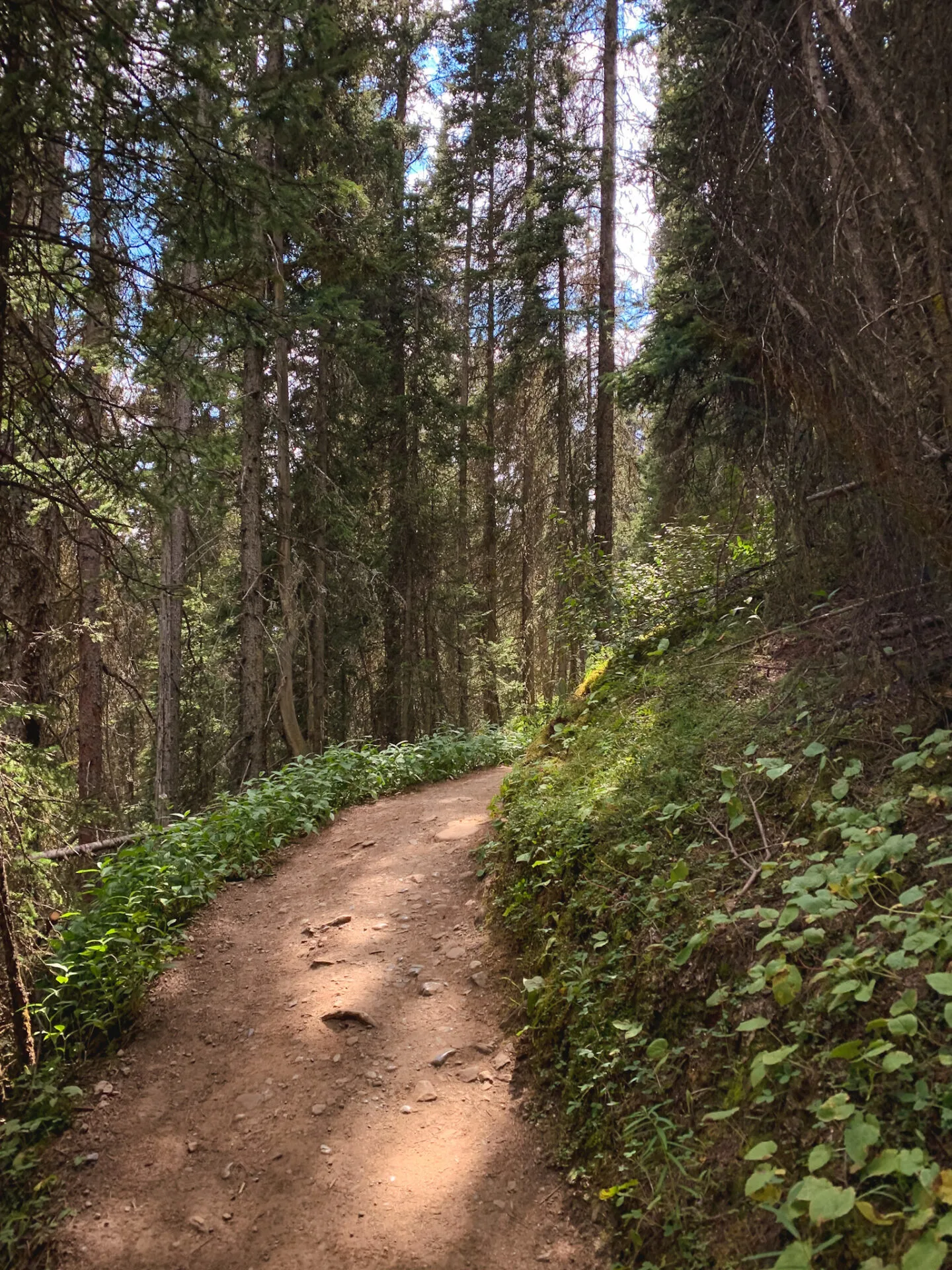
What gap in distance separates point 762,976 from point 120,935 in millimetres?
4030

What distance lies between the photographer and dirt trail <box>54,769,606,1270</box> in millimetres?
2881

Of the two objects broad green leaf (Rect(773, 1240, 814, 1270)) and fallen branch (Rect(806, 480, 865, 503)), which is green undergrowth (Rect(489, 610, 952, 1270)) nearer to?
broad green leaf (Rect(773, 1240, 814, 1270))

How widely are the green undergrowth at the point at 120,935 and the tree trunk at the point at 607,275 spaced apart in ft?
20.0

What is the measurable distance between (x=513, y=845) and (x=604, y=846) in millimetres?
1225

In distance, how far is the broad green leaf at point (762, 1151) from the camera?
2.11 meters

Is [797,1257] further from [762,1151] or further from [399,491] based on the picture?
[399,491]

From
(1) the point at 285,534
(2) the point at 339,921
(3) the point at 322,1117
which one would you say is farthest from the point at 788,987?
(1) the point at 285,534

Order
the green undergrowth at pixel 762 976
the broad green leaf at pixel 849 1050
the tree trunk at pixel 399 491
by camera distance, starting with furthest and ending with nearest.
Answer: the tree trunk at pixel 399 491, the broad green leaf at pixel 849 1050, the green undergrowth at pixel 762 976

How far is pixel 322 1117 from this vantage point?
3.53 metres

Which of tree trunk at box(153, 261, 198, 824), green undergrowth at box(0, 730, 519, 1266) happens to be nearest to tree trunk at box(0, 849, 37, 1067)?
green undergrowth at box(0, 730, 519, 1266)

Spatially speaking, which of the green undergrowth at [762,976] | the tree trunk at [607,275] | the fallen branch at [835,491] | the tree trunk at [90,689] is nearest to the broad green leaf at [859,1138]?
the green undergrowth at [762,976]

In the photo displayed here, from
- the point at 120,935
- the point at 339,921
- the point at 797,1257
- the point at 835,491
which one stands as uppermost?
the point at 835,491

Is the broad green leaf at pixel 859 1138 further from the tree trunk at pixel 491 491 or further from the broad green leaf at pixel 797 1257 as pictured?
the tree trunk at pixel 491 491

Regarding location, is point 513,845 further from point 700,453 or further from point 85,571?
point 85,571
